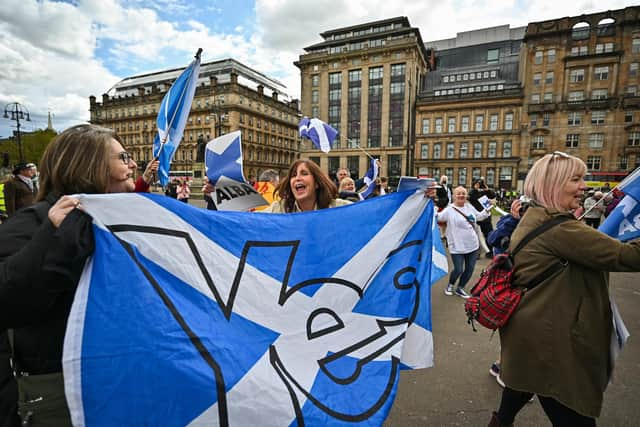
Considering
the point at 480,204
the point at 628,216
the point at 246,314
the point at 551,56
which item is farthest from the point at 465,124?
the point at 246,314

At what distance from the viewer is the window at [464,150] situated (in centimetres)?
5119

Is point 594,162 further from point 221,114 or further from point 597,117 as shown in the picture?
point 221,114

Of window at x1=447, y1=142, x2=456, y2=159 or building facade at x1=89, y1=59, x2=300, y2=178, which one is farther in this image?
building facade at x1=89, y1=59, x2=300, y2=178

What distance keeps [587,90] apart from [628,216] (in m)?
58.2

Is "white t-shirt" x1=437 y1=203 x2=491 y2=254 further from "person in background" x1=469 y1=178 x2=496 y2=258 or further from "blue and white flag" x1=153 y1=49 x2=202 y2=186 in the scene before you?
"blue and white flag" x1=153 y1=49 x2=202 y2=186

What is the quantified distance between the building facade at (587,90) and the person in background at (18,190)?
53655 mm

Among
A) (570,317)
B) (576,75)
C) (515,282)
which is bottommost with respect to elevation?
(570,317)

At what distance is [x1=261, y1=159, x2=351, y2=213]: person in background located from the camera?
2.96 metres

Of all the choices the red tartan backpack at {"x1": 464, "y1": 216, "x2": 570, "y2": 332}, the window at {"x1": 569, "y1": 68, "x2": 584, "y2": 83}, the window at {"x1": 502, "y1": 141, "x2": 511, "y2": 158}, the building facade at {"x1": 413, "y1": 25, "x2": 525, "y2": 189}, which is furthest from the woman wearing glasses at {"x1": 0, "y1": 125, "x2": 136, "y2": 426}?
the window at {"x1": 569, "y1": 68, "x2": 584, "y2": 83}

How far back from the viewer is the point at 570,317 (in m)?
1.86

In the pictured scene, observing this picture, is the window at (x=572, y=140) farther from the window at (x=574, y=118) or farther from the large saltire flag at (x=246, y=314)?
the large saltire flag at (x=246, y=314)

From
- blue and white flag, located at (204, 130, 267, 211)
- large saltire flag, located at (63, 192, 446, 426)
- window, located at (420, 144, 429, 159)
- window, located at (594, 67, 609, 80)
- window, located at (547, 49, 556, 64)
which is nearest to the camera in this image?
large saltire flag, located at (63, 192, 446, 426)

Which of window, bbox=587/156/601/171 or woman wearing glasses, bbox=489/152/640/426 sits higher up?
window, bbox=587/156/601/171

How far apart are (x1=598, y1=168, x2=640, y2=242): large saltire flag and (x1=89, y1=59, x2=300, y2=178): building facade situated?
55.3m
